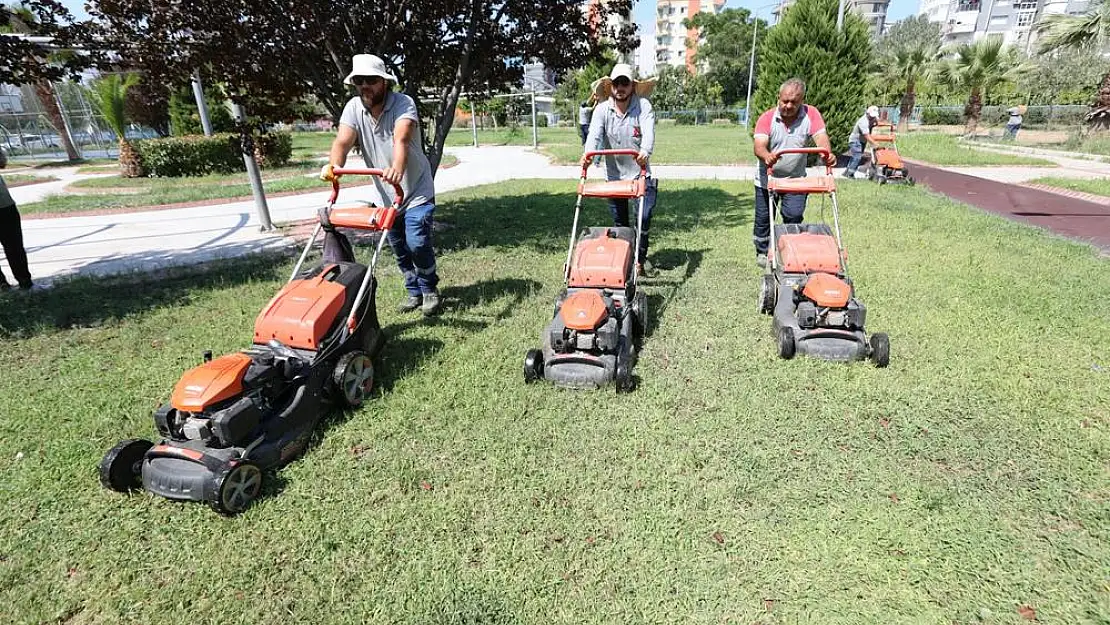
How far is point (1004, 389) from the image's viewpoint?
12.5 feet

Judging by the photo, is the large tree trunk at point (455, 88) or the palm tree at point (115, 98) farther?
the palm tree at point (115, 98)

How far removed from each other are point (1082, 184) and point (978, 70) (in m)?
19.3

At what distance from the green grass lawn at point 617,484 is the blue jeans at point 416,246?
1.44ft

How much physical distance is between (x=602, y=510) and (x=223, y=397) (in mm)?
1945

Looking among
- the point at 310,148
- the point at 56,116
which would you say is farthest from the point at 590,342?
the point at 56,116

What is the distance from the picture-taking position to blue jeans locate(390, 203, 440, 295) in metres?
4.77

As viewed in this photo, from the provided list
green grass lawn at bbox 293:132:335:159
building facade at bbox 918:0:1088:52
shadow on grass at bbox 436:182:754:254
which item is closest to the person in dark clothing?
shadow on grass at bbox 436:182:754:254

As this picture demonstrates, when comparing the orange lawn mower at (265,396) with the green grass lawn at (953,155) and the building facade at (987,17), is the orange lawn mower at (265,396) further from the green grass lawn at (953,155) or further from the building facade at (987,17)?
the building facade at (987,17)

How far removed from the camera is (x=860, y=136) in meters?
12.8

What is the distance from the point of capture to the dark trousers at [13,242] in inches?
228

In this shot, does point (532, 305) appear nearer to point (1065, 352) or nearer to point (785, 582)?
point (785, 582)

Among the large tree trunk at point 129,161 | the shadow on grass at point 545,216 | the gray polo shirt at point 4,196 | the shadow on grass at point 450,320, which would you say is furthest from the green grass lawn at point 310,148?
the shadow on grass at point 450,320

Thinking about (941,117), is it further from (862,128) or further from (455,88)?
(455,88)

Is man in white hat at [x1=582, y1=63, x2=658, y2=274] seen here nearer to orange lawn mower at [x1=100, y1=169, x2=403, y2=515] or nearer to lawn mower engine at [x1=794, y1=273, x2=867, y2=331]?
lawn mower engine at [x1=794, y1=273, x2=867, y2=331]
